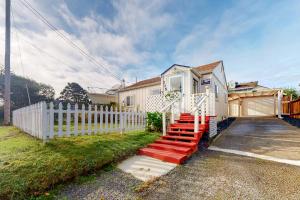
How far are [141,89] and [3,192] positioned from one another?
12.9 meters

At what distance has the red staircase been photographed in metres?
4.36

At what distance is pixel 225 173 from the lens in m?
3.44

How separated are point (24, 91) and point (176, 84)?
2085 centimetres

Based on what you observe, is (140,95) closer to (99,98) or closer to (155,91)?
(155,91)

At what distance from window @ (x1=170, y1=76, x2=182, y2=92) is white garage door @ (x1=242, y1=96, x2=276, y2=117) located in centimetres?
1484

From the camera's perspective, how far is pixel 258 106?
1894cm

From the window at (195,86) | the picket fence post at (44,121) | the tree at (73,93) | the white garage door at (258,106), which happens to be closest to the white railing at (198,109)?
the window at (195,86)

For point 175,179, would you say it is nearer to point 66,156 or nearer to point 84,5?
point 66,156

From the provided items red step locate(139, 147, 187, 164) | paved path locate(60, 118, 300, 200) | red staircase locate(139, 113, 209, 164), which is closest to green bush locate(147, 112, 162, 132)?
red staircase locate(139, 113, 209, 164)

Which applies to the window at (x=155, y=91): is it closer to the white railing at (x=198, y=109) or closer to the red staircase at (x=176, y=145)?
the red staircase at (x=176, y=145)

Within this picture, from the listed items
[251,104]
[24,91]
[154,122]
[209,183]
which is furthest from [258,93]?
[24,91]

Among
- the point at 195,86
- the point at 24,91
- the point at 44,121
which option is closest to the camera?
the point at 44,121

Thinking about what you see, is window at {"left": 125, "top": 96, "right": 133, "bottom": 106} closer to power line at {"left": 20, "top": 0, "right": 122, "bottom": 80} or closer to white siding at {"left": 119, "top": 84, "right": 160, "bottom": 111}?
white siding at {"left": 119, "top": 84, "right": 160, "bottom": 111}

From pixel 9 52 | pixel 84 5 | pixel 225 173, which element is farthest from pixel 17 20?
pixel 225 173
